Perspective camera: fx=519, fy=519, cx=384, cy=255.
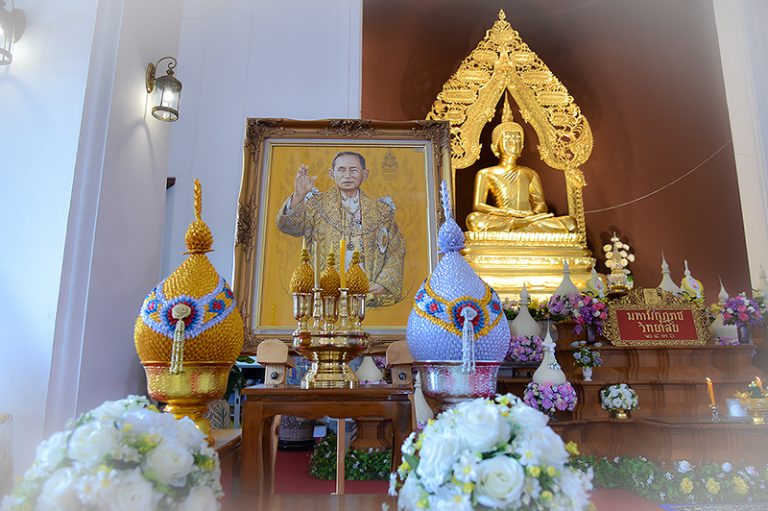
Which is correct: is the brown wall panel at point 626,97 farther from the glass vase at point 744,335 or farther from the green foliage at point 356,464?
the green foliage at point 356,464

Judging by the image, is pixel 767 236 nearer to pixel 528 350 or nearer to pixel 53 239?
pixel 528 350

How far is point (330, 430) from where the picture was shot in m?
2.71

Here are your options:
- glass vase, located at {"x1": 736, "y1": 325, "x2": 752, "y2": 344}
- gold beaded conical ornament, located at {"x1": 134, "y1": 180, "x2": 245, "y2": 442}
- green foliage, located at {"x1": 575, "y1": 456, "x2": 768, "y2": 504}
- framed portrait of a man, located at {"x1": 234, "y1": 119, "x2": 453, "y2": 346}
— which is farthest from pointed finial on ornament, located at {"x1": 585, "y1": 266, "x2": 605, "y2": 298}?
gold beaded conical ornament, located at {"x1": 134, "y1": 180, "x2": 245, "y2": 442}

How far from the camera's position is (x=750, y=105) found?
12.5ft

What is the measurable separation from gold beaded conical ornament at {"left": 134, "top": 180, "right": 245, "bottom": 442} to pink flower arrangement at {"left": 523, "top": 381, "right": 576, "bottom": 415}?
1.51m

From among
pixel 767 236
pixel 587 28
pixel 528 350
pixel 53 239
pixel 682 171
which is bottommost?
pixel 528 350

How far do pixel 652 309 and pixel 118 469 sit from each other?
2.56 metres

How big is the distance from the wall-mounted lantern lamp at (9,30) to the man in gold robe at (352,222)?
1026 mm

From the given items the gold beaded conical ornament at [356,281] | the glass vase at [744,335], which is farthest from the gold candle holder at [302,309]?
the glass vase at [744,335]

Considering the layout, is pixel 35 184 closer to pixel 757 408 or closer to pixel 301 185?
pixel 301 185

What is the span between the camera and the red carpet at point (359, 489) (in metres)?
1.89

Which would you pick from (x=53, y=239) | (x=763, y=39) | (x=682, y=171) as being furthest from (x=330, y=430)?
(x=763, y=39)

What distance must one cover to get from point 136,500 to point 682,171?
466 cm

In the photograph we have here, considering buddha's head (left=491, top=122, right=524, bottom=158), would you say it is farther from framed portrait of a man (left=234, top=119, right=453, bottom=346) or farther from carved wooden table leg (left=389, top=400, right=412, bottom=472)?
carved wooden table leg (left=389, top=400, right=412, bottom=472)
